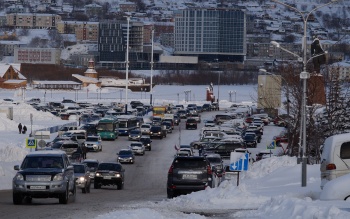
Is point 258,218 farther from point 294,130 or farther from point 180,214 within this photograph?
point 294,130

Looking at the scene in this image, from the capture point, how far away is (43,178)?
27.0m

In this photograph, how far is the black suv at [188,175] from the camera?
32.0 metres

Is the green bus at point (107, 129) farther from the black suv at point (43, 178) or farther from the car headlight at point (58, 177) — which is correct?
the car headlight at point (58, 177)

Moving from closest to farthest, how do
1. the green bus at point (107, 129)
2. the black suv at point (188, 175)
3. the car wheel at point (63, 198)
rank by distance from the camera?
the car wheel at point (63, 198) → the black suv at point (188, 175) → the green bus at point (107, 129)

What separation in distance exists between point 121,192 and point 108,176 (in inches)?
109

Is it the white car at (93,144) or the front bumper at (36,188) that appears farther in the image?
the white car at (93,144)

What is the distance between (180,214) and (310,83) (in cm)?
3905

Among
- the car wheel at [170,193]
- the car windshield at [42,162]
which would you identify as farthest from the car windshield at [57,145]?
the car windshield at [42,162]

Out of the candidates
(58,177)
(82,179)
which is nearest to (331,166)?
(58,177)

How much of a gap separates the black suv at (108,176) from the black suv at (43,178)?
13711 mm

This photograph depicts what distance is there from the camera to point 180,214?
76.0 feet

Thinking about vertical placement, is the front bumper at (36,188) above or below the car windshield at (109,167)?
above

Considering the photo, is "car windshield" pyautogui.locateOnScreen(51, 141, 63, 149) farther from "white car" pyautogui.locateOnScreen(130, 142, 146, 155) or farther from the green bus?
the green bus

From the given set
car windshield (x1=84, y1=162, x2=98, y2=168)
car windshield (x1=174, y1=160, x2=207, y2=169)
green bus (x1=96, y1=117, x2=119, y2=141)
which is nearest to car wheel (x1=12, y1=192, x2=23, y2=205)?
car windshield (x1=174, y1=160, x2=207, y2=169)
